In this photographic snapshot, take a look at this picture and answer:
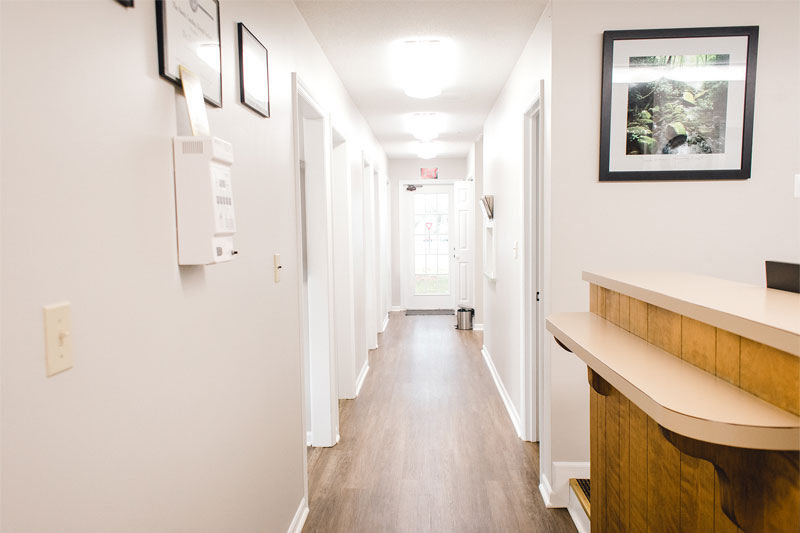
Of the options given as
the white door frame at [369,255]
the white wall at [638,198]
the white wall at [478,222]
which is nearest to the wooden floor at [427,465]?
the white wall at [638,198]

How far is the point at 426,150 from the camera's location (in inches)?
303

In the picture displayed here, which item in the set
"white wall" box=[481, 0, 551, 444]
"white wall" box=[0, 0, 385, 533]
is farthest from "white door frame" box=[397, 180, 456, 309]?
"white wall" box=[0, 0, 385, 533]

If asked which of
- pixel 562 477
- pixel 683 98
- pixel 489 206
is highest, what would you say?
pixel 683 98

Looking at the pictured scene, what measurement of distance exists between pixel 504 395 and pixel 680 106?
2548 millimetres

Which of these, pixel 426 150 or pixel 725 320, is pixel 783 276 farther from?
pixel 426 150

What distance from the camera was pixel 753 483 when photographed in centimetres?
104

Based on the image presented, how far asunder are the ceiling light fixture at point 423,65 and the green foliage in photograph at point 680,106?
3.93 feet

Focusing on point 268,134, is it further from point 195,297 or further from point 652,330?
point 652,330

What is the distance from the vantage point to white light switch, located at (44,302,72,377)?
2.77 feet

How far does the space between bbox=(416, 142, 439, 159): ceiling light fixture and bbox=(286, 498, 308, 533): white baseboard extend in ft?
17.4

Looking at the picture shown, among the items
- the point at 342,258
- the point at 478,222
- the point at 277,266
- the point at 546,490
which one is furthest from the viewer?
the point at 478,222

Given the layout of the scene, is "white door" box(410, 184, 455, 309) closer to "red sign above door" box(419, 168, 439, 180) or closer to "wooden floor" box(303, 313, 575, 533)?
"red sign above door" box(419, 168, 439, 180)

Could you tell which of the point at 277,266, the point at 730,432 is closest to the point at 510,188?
the point at 277,266

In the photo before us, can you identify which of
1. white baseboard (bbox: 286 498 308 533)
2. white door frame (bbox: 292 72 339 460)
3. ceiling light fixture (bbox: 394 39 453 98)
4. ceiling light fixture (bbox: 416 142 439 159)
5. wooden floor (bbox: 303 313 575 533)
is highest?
ceiling light fixture (bbox: 416 142 439 159)
